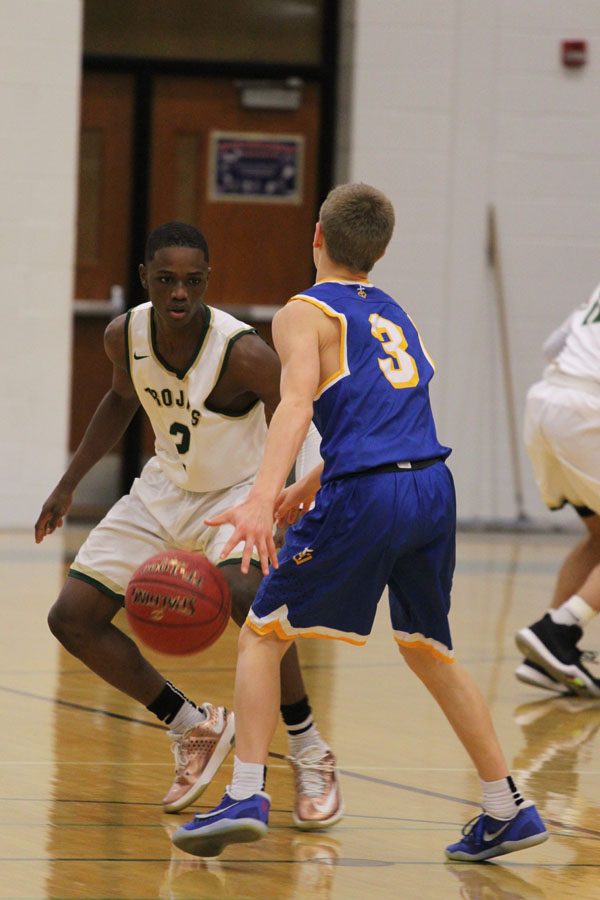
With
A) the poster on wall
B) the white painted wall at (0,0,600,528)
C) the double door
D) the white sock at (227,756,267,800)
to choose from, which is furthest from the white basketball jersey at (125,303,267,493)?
the poster on wall

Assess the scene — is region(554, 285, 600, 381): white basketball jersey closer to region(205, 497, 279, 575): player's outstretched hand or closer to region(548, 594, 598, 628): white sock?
region(548, 594, 598, 628): white sock

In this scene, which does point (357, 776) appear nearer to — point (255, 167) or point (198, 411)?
point (198, 411)

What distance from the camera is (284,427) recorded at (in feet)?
10.8

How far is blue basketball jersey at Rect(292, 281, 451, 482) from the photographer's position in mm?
3457

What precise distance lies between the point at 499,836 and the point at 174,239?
160 centimetres

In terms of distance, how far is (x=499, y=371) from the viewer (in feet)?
36.1

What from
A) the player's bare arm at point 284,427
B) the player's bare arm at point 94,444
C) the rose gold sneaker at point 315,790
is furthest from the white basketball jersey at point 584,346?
the player's bare arm at point 284,427

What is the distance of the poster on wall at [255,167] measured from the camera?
36.4ft

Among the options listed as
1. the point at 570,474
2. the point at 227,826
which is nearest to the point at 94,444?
the point at 227,826

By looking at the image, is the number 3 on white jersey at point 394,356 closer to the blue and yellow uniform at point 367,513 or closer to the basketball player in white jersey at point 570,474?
the blue and yellow uniform at point 367,513

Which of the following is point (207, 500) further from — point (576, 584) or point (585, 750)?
point (576, 584)

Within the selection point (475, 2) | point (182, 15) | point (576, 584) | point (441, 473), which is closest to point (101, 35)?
point (182, 15)

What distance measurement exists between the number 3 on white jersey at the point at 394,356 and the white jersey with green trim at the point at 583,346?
2.49 meters

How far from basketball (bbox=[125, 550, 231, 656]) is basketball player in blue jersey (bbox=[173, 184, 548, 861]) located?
0.88 feet
